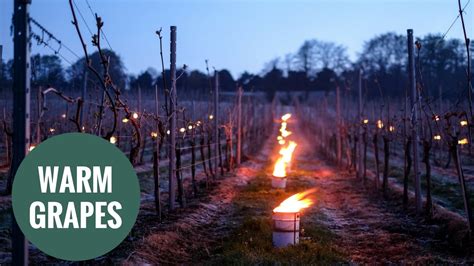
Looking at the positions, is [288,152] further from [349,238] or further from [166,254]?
[166,254]

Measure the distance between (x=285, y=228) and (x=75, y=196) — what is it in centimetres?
370

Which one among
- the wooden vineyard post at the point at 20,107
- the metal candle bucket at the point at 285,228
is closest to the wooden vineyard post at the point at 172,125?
the metal candle bucket at the point at 285,228

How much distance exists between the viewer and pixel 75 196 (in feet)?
13.5

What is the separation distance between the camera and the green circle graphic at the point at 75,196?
160 inches

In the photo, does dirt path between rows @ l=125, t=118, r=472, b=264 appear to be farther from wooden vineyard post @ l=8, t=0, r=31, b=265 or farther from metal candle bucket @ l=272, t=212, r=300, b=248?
wooden vineyard post @ l=8, t=0, r=31, b=265

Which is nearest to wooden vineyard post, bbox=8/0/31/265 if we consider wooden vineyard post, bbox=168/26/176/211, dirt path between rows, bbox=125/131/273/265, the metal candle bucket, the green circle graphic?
the green circle graphic

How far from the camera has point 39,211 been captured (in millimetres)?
4082

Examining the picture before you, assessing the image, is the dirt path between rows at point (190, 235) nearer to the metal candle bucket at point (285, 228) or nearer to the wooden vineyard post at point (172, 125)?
the wooden vineyard post at point (172, 125)

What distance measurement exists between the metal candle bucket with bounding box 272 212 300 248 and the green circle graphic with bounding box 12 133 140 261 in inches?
125

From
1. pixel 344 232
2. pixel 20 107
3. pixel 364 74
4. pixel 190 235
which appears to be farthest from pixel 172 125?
pixel 364 74

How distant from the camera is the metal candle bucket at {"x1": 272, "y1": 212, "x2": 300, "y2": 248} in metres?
7.30

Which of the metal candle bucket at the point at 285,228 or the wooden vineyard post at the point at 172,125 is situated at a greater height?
the wooden vineyard post at the point at 172,125

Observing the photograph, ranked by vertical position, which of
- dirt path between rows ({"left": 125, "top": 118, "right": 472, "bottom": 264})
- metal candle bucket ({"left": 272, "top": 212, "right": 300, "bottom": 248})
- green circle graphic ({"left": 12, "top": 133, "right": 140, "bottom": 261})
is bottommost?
dirt path between rows ({"left": 125, "top": 118, "right": 472, "bottom": 264})

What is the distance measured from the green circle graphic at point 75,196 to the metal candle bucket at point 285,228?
317 centimetres
